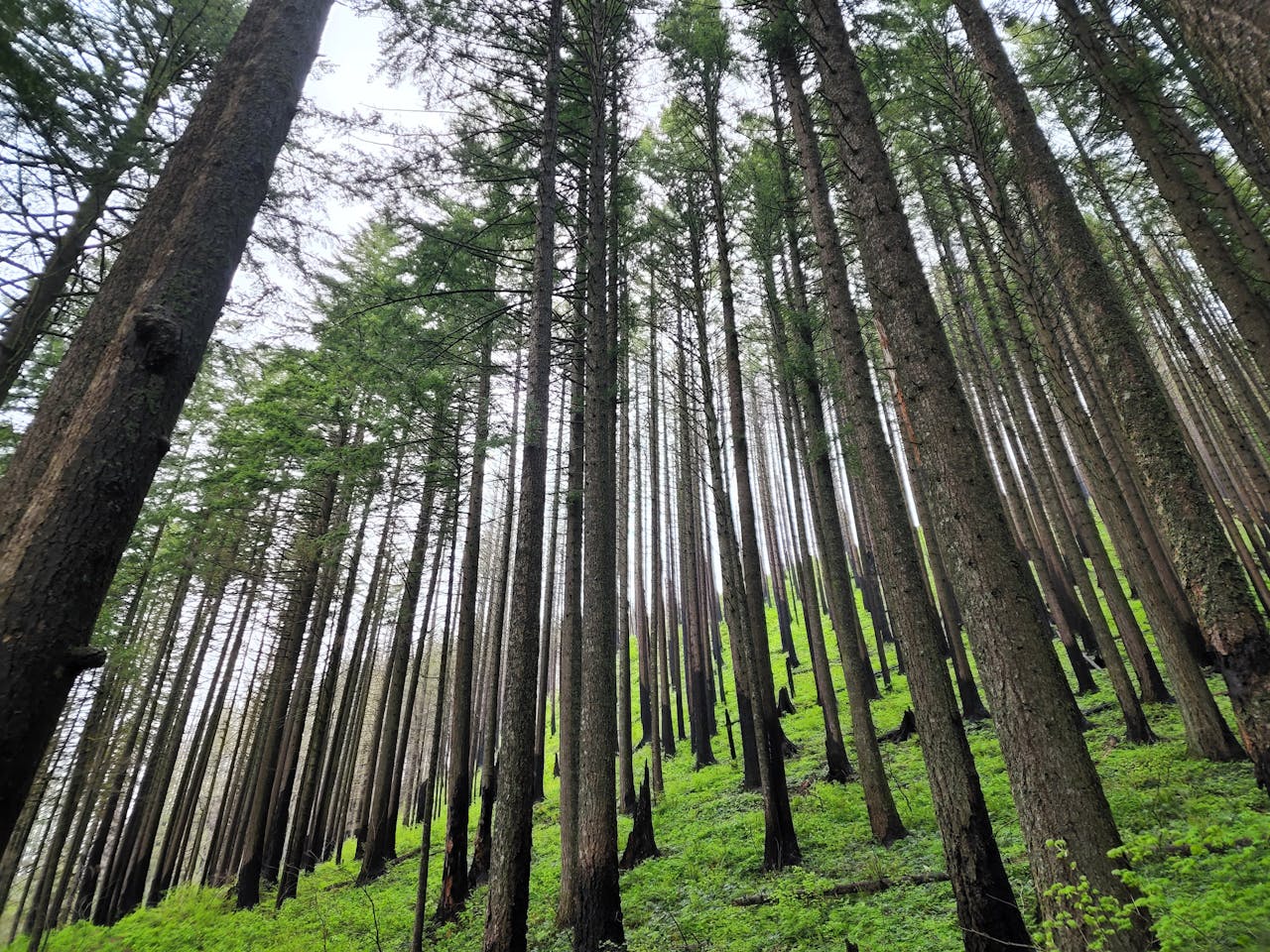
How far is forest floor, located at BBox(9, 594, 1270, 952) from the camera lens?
12.0 feet

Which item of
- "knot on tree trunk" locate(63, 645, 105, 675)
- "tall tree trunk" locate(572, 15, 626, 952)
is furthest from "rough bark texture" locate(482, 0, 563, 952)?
"knot on tree trunk" locate(63, 645, 105, 675)

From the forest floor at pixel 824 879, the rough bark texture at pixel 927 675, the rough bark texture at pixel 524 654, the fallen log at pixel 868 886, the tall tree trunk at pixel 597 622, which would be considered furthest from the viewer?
the tall tree trunk at pixel 597 622

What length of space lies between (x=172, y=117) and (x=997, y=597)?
10279 mm

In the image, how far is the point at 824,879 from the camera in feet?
20.8

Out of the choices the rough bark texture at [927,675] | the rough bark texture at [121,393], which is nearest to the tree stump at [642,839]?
the rough bark texture at [927,675]

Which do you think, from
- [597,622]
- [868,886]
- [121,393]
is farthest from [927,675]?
[121,393]

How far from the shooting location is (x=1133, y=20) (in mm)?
8047

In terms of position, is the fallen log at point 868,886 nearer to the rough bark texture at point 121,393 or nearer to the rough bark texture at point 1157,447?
the rough bark texture at point 1157,447

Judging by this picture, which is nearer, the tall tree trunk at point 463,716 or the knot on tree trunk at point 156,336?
the knot on tree trunk at point 156,336

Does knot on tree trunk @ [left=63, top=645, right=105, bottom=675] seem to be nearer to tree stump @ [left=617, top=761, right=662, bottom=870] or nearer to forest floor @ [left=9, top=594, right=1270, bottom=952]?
forest floor @ [left=9, top=594, right=1270, bottom=952]

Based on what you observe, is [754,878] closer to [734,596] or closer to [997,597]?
[734,596]

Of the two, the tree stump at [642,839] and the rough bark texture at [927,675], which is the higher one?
→ the rough bark texture at [927,675]

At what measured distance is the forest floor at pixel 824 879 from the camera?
3.65 meters

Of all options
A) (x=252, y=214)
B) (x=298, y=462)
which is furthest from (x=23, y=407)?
(x=252, y=214)
